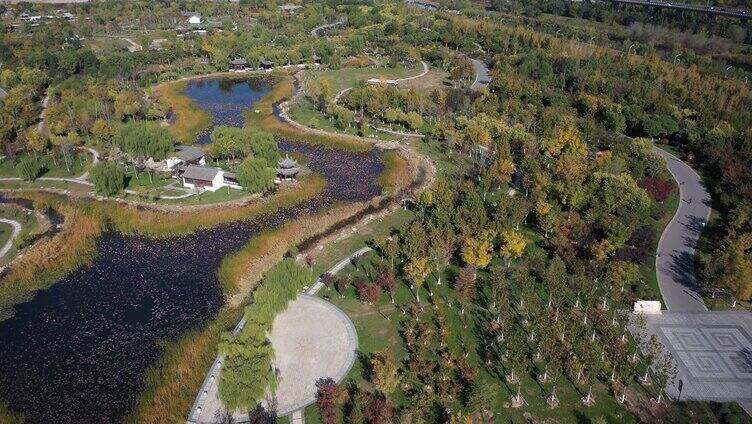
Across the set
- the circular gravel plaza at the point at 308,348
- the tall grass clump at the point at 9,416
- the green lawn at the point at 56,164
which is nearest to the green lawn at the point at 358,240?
the circular gravel plaza at the point at 308,348

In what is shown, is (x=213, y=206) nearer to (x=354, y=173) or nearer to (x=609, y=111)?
(x=354, y=173)

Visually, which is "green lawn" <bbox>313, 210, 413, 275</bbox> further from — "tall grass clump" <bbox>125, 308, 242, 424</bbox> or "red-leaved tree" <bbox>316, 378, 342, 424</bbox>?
"red-leaved tree" <bbox>316, 378, 342, 424</bbox>

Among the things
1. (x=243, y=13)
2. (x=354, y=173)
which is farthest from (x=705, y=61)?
(x=243, y=13)

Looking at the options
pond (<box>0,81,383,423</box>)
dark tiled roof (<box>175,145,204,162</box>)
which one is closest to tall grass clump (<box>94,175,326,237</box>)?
pond (<box>0,81,383,423</box>)

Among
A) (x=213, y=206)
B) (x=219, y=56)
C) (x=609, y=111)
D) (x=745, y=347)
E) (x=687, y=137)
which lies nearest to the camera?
(x=745, y=347)

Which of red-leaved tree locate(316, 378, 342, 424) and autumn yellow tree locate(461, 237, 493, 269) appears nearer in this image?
red-leaved tree locate(316, 378, 342, 424)

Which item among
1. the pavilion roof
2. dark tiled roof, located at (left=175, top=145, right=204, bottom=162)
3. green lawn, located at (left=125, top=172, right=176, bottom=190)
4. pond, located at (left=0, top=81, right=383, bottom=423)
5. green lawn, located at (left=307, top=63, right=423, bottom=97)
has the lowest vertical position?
green lawn, located at (left=307, top=63, right=423, bottom=97)
